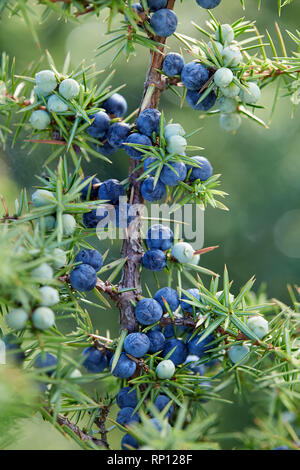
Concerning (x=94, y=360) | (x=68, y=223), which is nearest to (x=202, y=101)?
(x=68, y=223)

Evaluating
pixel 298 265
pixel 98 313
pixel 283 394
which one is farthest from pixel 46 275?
pixel 298 265

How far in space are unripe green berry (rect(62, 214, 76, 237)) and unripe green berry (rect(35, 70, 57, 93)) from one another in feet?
0.55

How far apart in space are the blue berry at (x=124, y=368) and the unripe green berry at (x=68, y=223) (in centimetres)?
17

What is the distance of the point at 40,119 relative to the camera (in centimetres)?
54

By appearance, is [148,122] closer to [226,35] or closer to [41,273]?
[226,35]

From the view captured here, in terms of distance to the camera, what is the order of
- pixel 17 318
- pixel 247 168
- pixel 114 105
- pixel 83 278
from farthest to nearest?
pixel 247 168 → pixel 114 105 → pixel 83 278 → pixel 17 318

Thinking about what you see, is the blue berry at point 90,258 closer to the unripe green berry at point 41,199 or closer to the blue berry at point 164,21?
the unripe green berry at point 41,199

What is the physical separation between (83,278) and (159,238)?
0.41 feet

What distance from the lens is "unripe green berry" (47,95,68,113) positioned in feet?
1.73

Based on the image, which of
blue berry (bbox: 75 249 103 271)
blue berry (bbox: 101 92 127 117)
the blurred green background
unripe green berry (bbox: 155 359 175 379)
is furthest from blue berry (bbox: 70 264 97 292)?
the blurred green background

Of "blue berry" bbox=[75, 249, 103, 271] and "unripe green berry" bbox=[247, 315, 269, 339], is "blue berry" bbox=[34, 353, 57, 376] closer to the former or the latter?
"blue berry" bbox=[75, 249, 103, 271]

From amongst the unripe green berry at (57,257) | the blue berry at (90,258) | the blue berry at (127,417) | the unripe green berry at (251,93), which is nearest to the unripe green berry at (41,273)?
the unripe green berry at (57,257)
